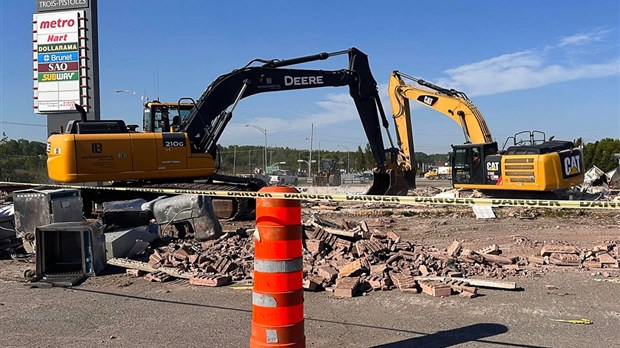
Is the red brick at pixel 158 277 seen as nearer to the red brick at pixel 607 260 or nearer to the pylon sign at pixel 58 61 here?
the red brick at pixel 607 260

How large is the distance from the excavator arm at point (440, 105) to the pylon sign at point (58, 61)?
14181 millimetres

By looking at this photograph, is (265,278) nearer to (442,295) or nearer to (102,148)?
(442,295)

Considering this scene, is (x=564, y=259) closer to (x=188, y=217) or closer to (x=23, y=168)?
(x=188, y=217)

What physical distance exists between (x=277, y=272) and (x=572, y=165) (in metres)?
17.6

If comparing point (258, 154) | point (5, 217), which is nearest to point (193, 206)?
point (5, 217)

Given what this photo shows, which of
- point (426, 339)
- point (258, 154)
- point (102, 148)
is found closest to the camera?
point (426, 339)

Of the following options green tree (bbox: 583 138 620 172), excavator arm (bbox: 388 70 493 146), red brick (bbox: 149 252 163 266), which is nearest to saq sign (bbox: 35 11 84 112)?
excavator arm (bbox: 388 70 493 146)

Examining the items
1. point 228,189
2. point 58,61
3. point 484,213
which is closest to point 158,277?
point 228,189

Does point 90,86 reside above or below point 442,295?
above

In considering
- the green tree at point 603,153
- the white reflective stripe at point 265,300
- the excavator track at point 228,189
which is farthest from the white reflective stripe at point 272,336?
the green tree at point 603,153

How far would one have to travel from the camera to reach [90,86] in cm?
2575

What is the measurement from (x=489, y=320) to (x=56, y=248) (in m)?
6.43

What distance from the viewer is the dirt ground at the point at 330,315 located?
17.8 feet

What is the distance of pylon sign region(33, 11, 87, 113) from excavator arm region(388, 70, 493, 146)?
46.5 feet
